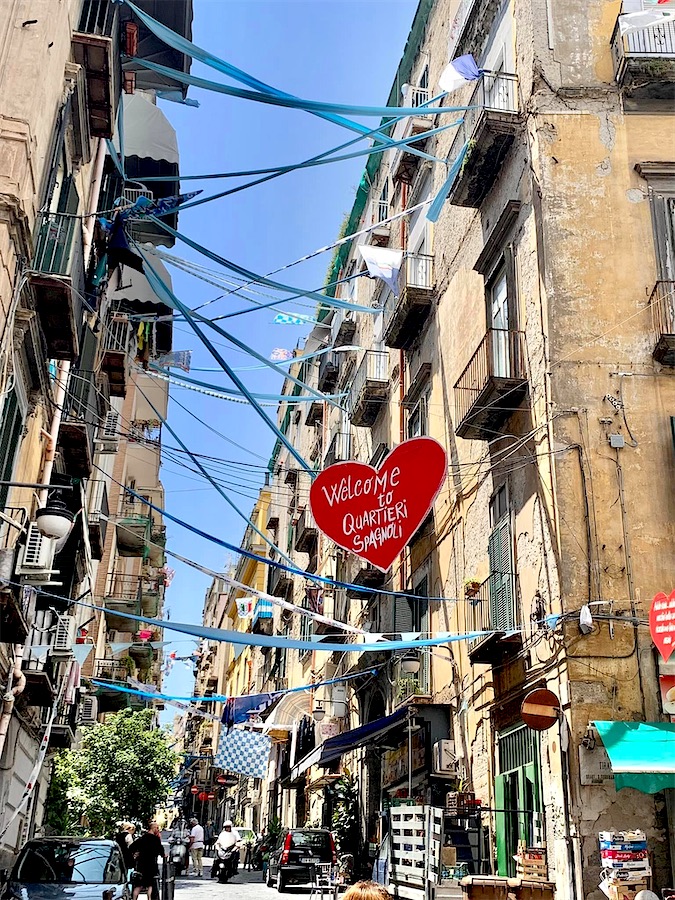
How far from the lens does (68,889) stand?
10.2 metres

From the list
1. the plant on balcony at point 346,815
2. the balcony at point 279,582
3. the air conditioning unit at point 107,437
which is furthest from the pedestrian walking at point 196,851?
the air conditioning unit at point 107,437

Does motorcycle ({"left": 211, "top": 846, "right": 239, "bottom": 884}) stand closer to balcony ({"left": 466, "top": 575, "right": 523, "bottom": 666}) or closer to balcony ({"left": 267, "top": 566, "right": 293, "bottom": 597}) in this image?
balcony ({"left": 466, "top": 575, "right": 523, "bottom": 666})

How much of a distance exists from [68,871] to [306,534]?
23.5 metres

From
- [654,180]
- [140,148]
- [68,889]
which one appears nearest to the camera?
[68,889]

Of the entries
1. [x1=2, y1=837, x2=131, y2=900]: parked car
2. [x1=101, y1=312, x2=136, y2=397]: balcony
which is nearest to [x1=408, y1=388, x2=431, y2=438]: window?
[x1=101, y1=312, x2=136, y2=397]: balcony

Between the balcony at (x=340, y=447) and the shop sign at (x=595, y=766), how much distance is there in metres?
19.5

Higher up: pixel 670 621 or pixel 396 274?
pixel 396 274

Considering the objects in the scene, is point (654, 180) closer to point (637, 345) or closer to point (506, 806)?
point (637, 345)

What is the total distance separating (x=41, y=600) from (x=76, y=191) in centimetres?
700

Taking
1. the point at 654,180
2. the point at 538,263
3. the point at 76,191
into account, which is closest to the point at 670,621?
the point at 538,263

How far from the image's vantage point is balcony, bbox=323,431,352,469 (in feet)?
101

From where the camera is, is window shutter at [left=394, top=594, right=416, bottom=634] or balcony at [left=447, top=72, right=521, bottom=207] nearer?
balcony at [left=447, top=72, right=521, bottom=207]

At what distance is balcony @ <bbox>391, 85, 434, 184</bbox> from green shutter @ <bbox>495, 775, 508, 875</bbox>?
15277mm

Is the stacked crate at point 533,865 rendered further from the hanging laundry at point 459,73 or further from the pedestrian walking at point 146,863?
the hanging laundry at point 459,73
